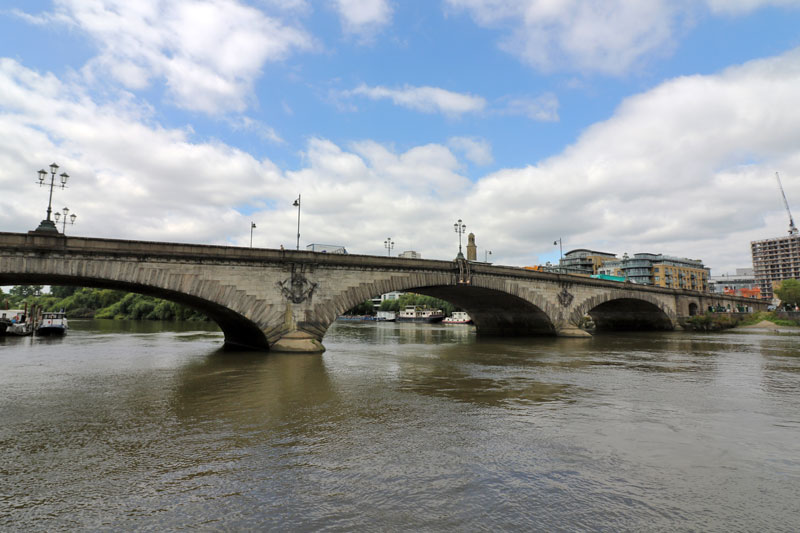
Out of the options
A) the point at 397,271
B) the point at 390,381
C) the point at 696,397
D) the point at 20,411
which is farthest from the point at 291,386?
the point at 397,271

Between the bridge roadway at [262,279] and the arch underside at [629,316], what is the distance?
20720 mm

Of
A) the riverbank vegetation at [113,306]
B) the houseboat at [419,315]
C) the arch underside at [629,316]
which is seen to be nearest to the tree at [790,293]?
the arch underside at [629,316]

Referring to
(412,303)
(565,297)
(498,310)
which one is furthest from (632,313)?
(412,303)

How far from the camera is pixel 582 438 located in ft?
30.7

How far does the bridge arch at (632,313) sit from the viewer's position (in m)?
55.5

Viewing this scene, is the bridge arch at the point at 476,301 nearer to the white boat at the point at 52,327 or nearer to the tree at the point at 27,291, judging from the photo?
the white boat at the point at 52,327

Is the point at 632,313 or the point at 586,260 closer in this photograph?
the point at 632,313

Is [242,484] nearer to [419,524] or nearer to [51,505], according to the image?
[51,505]

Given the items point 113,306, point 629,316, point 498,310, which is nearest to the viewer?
point 498,310

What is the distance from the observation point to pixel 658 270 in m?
137

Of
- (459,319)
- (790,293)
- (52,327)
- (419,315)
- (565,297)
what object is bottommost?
(52,327)

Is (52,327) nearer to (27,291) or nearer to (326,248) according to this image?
(326,248)

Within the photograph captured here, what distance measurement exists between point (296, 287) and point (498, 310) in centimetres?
2925

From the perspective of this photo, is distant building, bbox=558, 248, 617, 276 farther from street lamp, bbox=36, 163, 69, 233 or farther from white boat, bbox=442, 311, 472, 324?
street lamp, bbox=36, 163, 69, 233
